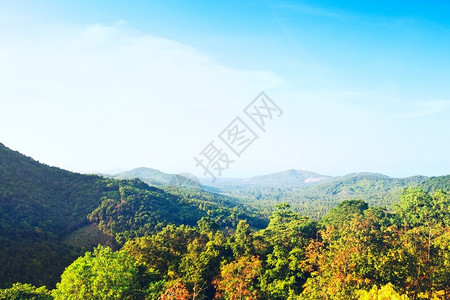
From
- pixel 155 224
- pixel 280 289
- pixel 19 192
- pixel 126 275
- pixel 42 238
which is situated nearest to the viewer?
pixel 126 275

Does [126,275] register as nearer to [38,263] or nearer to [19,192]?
[38,263]

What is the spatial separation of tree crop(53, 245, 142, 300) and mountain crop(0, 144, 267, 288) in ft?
41.7

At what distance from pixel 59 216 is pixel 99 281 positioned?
1569 inches

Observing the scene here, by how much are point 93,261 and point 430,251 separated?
68.2ft

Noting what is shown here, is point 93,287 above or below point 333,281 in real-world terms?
below

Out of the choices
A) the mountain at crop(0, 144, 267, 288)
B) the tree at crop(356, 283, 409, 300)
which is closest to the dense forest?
the tree at crop(356, 283, 409, 300)

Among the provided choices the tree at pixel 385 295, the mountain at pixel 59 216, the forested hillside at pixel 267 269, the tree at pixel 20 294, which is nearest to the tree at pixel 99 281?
the forested hillside at pixel 267 269

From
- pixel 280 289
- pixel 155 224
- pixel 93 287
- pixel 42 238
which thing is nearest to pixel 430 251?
pixel 280 289

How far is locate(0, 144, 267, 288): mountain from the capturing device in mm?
28859

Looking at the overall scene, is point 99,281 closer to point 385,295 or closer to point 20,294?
point 20,294

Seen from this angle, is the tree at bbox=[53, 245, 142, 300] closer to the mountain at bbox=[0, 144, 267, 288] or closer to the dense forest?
the dense forest

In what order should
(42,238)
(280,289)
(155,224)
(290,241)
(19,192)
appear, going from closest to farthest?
(280,289)
(290,241)
(42,238)
(19,192)
(155,224)

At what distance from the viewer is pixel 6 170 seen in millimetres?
48781

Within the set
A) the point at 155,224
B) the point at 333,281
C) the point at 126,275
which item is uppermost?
→ the point at 333,281
